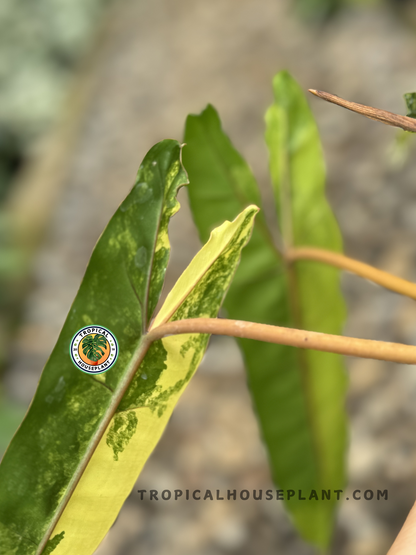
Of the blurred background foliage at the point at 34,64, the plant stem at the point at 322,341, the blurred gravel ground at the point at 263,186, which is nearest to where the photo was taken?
the plant stem at the point at 322,341

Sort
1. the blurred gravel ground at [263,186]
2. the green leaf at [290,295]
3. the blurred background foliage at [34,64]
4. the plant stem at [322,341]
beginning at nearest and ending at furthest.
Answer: the plant stem at [322,341]
the green leaf at [290,295]
the blurred gravel ground at [263,186]
the blurred background foliage at [34,64]

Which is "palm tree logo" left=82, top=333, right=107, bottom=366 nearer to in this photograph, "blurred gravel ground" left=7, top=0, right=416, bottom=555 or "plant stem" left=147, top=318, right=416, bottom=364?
"plant stem" left=147, top=318, right=416, bottom=364

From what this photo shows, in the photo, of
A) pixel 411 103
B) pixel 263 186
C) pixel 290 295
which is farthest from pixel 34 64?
pixel 411 103

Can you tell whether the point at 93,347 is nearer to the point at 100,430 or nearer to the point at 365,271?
the point at 100,430

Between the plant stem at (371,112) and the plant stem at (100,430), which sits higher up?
the plant stem at (371,112)

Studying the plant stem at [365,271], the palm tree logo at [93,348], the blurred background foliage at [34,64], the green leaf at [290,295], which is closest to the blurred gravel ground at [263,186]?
the blurred background foliage at [34,64]

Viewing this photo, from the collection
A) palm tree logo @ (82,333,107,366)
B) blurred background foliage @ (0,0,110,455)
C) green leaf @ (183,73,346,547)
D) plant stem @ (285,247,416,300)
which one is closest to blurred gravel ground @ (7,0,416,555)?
blurred background foliage @ (0,0,110,455)

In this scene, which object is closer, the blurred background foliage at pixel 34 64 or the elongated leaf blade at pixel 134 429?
the elongated leaf blade at pixel 134 429

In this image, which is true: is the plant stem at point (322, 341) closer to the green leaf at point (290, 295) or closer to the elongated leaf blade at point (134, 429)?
the elongated leaf blade at point (134, 429)
